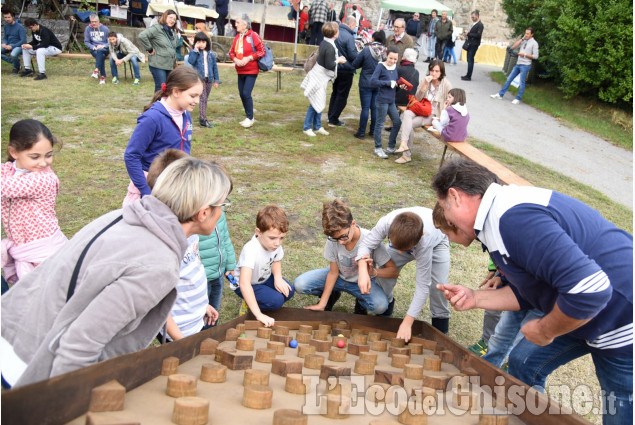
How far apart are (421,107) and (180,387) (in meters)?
7.88

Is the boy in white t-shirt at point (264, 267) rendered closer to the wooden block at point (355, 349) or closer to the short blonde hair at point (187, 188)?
the wooden block at point (355, 349)

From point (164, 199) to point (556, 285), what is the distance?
5.01 ft

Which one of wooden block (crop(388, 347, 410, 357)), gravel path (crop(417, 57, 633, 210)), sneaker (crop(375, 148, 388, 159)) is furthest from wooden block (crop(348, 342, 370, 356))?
gravel path (crop(417, 57, 633, 210))

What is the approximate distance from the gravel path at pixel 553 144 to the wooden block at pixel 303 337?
23.6 feet

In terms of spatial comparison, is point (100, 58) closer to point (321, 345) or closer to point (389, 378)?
point (321, 345)

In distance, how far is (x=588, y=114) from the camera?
13.8 meters

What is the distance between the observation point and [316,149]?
925 centimetres

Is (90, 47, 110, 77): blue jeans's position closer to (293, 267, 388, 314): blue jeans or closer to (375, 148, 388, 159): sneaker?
(375, 148, 388, 159): sneaker

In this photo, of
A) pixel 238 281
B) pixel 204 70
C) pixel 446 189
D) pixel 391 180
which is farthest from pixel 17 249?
pixel 204 70

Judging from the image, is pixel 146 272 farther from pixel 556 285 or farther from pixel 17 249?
pixel 17 249

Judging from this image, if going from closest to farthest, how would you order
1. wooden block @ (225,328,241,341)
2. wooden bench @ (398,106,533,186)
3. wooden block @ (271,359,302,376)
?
wooden block @ (271,359,302,376), wooden block @ (225,328,241,341), wooden bench @ (398,106,533,186)

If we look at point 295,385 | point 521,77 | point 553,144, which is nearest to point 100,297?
point 295,385

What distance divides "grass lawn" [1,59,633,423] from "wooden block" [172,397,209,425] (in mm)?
2745

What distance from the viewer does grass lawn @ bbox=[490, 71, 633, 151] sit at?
1262 centimetres
